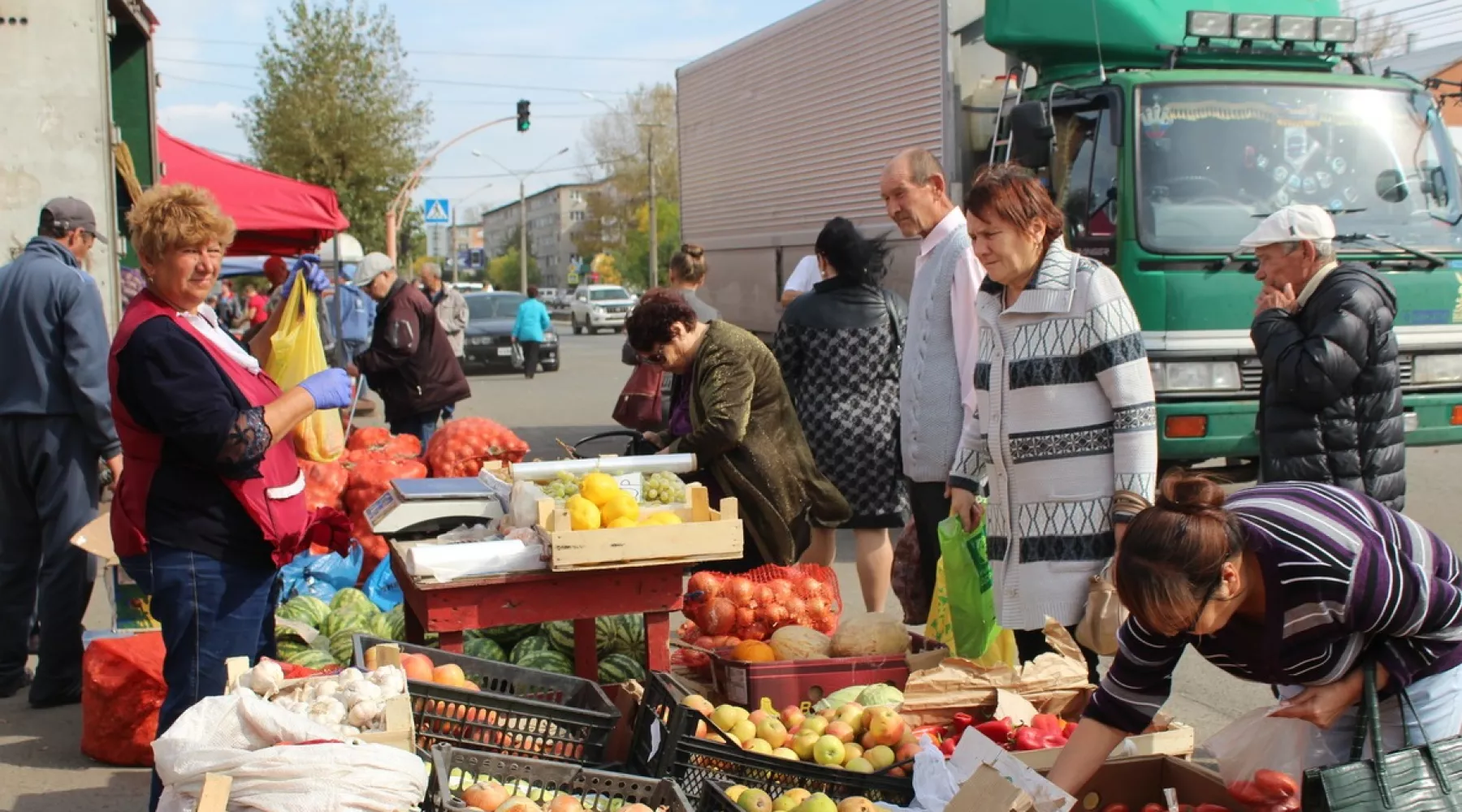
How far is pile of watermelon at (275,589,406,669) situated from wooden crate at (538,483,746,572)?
4.36 feet

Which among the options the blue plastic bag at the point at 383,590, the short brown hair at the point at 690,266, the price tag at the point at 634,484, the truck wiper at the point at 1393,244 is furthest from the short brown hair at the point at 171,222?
the truck wiper at the point at 1393,244

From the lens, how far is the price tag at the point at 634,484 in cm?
521

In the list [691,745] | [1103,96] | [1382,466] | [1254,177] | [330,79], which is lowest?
[691,745]

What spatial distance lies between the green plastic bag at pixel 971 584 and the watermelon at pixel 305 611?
3091 mm

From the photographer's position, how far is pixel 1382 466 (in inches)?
211

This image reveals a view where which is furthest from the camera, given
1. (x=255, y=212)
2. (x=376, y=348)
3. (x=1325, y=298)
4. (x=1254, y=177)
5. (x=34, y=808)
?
(x=255, y=212)

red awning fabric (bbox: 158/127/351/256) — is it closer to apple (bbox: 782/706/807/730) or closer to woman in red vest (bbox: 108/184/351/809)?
woman in red vest (bbox: 108/184/351/809)

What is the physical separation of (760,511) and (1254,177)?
3.95m

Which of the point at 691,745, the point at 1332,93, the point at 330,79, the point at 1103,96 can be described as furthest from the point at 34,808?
the point at 330,79

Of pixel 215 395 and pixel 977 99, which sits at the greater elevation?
pixel 977 99

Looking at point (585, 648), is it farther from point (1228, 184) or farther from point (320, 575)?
point (1228, 184)

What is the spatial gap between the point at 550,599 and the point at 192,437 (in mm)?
1383

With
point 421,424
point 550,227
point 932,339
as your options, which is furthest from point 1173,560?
point 550,227

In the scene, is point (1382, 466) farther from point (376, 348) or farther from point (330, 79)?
point (330, 79)
